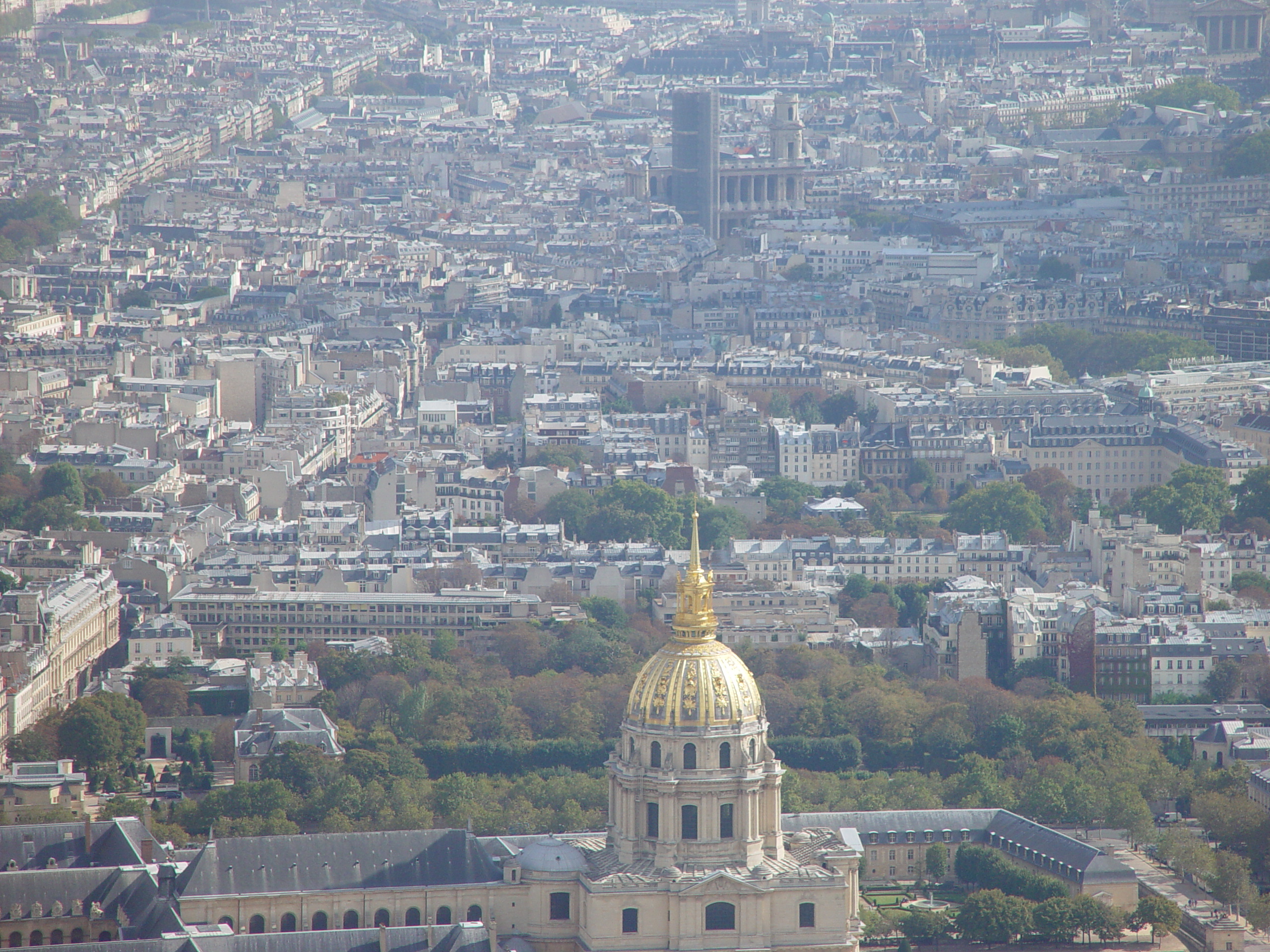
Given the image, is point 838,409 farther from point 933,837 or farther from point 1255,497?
point 933,837

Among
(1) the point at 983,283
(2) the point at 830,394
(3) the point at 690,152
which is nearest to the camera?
(2) the point at 830,394

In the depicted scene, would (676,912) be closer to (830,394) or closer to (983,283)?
(830,394)

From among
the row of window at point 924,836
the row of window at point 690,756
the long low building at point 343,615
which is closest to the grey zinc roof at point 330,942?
the row of window at point 690,756

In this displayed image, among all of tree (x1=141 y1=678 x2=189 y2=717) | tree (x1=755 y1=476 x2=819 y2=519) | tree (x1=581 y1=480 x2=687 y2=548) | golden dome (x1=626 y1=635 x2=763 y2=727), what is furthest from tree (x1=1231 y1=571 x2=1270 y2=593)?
golden dome (x1=626 y1=635 x2=763 y2=727)

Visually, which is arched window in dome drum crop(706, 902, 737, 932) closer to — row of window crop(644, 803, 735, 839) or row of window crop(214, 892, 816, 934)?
row of window crop(214, 892, 816, 934)

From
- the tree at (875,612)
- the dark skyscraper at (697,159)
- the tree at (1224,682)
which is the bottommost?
the tree at (1224,682)

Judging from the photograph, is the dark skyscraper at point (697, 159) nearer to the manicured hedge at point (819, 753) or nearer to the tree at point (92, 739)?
the manicured hedge at point (819, 753)

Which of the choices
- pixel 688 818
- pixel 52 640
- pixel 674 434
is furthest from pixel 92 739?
pixel 674 434

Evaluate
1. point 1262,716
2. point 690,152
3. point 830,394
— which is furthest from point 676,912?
point 690,152
